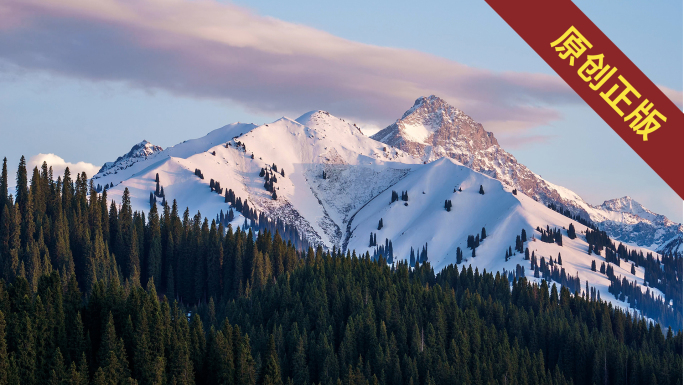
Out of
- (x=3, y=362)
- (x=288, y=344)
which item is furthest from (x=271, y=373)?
(x=3, y=362)

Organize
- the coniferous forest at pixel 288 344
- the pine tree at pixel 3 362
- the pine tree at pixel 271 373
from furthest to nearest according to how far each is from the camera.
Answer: the pine tree at pixel 271 373 < the coniferous forest at pixel 288 344 < the pine tree at pixel 3 362

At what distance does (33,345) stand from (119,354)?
13.9 m

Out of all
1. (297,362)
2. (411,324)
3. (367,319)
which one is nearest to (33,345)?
(297,362)

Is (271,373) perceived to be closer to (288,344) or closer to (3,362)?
(288,344)

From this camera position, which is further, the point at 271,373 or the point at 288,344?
the point at 288,344

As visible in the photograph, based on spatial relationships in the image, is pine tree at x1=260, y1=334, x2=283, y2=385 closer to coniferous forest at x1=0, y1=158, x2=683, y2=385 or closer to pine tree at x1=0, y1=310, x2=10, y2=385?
coniferous forest at x1=0, y1=158, x2=683, y2=385

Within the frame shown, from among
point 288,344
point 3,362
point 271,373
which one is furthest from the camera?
point 288,344

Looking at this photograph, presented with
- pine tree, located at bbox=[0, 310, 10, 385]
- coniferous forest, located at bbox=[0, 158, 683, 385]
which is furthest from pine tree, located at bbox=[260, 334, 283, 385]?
pine tree, located at bbox=[0, 310, 10, 385]

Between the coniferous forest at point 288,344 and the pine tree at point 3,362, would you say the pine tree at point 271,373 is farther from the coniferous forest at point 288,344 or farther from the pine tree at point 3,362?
the pine tree at point 3,362

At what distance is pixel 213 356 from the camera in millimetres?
132500

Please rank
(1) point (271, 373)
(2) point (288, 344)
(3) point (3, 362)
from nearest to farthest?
(3) point (3, 362), (1) point (271, 373), (2) point (288, 344)

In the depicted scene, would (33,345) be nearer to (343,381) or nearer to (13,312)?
(13,312)

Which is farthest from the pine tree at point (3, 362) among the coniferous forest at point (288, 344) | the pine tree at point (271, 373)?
the pine tree at point (271, 373)

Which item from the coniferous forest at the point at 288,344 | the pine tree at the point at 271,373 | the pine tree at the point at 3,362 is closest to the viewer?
the pine tree at the point at 3,362
